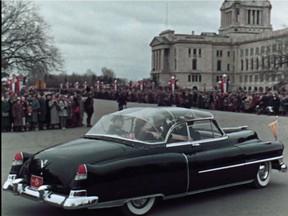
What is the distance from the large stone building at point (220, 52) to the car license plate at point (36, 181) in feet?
431

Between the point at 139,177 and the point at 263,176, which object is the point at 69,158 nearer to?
the point at 139,177

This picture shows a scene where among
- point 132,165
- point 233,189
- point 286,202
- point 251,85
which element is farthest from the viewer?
point 251,85

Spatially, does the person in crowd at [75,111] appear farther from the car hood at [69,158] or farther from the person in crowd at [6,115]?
the car hood at [69,158]

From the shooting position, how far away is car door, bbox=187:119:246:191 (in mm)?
7066

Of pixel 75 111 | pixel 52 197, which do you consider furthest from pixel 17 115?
pixel 52 197

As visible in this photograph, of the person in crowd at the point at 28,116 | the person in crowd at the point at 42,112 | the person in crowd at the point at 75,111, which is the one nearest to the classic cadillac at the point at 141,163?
the person in crowd at the point at 28,116

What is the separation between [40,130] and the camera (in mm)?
→ 20016

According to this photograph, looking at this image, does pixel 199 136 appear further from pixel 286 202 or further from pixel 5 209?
pixel 5 209

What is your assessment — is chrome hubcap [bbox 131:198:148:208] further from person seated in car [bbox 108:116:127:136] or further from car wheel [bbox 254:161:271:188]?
car wheel [bbox 254:161:271:188]

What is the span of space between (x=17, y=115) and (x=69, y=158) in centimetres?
1354

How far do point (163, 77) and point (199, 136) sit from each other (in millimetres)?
142757

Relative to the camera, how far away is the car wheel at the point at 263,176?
8250 mm

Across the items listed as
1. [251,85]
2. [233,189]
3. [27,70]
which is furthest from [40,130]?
[251,85]

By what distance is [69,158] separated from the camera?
6180 millimetres
